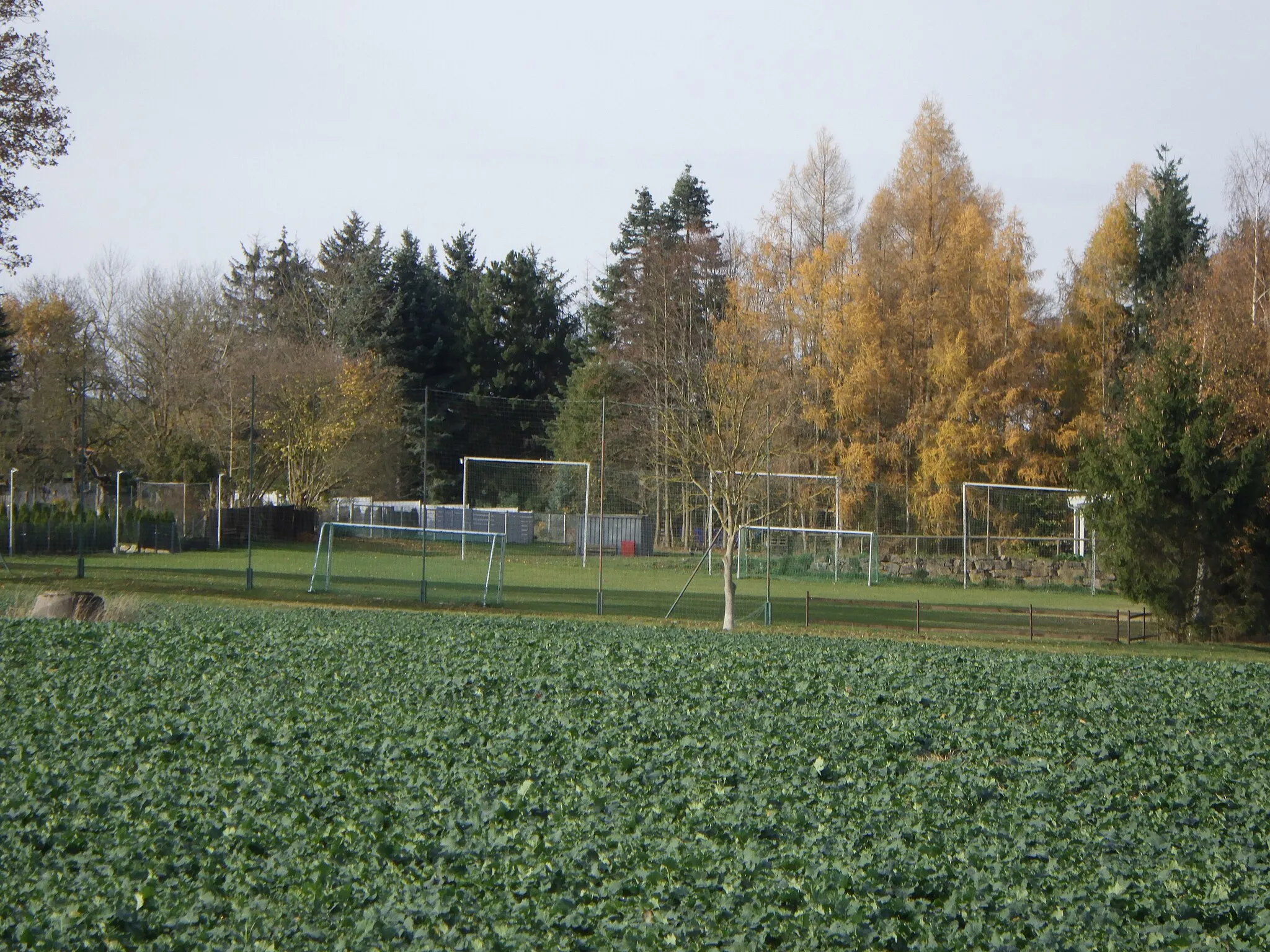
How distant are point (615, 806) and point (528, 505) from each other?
2992 centimetres

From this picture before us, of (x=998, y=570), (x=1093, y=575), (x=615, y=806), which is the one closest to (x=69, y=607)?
(x=615, y=806)

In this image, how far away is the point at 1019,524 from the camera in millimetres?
35875

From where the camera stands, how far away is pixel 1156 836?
6.35 metres

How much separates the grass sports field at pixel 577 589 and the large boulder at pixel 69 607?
6086mm

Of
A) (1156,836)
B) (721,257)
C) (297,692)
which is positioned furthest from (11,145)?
(721,257)

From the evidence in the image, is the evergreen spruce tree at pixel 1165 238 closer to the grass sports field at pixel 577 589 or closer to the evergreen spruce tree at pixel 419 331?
the grass sports field at pixel 577 589

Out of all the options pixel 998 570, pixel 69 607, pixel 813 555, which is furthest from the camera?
pixel 813 555

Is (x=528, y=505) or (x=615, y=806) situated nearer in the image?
(x=615, y=806)

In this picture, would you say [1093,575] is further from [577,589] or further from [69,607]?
[69,607]

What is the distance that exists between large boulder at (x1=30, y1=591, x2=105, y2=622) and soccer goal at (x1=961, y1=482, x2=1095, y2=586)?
956 inches

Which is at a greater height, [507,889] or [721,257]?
[721,257]

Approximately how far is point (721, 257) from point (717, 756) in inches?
1660

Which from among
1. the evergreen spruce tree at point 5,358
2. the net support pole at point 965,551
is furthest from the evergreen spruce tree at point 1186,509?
the evergreen spruce tree at point 5,358

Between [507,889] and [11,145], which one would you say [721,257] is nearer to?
[11,145]
